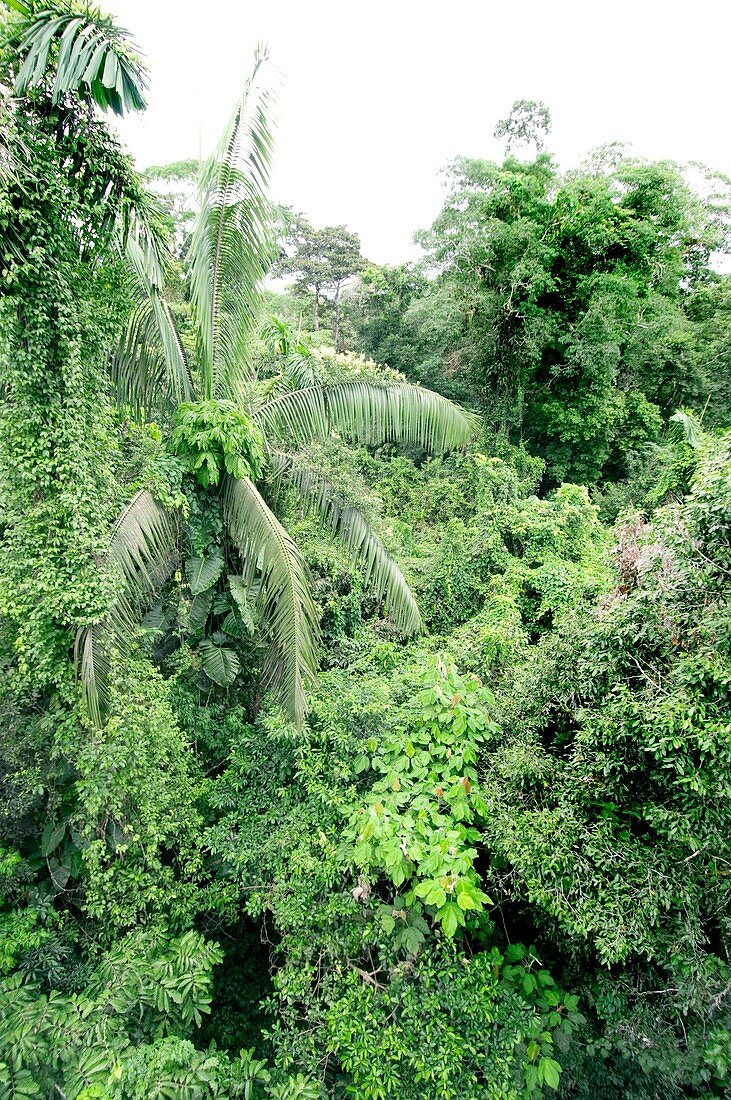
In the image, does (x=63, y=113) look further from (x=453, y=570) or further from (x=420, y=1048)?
(x=420, y=1048)

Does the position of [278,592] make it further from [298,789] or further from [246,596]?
[298,789]

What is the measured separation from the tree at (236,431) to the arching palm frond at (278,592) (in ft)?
0.05

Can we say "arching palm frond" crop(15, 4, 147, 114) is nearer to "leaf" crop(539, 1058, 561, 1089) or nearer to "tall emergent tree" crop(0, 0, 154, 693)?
"tall emergent tree" crop(0, 0, 154, 693)

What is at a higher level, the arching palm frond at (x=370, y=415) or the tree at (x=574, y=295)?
the tree at (x=574, y=295)

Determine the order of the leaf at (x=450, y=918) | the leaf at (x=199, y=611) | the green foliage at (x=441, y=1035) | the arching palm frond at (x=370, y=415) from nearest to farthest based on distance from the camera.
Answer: the leaf at (x=450, y=918) < the green foliage at (x=441, y=1035) < the leaf at (x=199, y=611) < the arching palm frond at (x=370, y=415)

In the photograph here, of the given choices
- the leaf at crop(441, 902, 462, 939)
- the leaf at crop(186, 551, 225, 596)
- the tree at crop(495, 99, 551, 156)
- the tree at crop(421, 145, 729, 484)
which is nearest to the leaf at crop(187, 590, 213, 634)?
the leaf at crop(186, 551, 225, 596)

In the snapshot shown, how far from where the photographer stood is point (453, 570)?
7180mm

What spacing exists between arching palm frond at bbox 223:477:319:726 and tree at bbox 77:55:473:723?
1 centimetres

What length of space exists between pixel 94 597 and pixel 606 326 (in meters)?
11.5

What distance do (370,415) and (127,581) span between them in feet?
9.19

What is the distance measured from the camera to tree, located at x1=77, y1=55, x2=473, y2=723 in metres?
4.39

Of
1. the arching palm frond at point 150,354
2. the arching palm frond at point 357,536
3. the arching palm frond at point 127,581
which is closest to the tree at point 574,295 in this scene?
the arching palm frond at point 357,536

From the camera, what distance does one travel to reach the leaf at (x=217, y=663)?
5.36 meters

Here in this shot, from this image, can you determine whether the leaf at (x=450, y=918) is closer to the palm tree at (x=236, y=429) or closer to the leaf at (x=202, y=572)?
the palm tree at (x=236, y=429)
